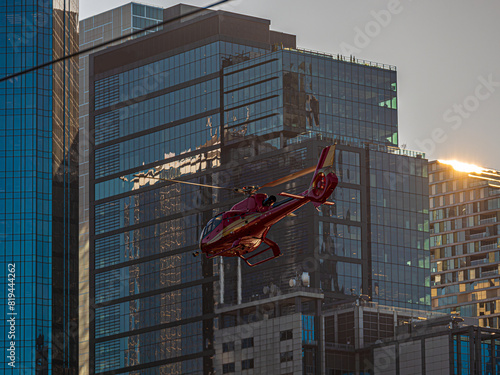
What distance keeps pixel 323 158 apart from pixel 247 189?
5.88 meters

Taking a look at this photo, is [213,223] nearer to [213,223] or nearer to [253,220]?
[213,223]

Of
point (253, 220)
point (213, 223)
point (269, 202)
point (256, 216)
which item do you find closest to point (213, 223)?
point (213, 223)

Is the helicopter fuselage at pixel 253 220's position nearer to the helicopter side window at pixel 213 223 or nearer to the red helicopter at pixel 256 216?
the red helicopter at pixel 256 216

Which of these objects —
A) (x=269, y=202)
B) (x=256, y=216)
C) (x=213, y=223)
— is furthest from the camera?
(x=213, y=223)

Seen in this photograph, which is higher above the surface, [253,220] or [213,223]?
[213,223]

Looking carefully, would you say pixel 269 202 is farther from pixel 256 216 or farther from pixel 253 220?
pixel 253 220

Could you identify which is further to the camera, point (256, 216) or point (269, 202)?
point (256, 216)

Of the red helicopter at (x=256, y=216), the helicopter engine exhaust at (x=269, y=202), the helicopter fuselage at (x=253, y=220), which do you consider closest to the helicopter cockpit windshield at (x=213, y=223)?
the red helicopter at (x=256, y=216)

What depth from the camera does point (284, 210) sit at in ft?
217

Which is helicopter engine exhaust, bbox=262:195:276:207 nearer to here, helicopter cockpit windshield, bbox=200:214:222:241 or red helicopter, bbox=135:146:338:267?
red helicopter, bbox=135:146:338:267

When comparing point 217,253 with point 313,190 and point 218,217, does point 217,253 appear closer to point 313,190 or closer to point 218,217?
point 218,217

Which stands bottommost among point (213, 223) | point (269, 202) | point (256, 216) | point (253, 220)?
point (253, 220)

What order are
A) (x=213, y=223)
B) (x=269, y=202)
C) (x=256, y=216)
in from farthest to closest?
(x=213, y=223), (x=256, y=216), (x=269, y=202)

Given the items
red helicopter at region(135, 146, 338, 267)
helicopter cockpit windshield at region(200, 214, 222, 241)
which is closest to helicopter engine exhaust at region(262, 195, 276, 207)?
red helicopter at region(135, 146, 338, 267)
